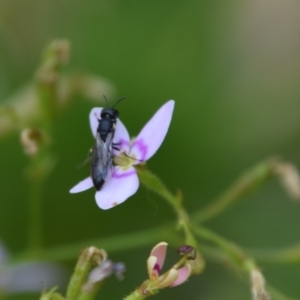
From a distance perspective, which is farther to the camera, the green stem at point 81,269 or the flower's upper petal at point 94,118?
the flower's upper petal at point 94,118

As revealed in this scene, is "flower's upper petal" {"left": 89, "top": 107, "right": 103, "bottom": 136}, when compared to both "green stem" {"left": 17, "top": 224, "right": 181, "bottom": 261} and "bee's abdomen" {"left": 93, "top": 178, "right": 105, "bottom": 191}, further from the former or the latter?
"green stem" {"left": 17, "top": 224, "right": 181, "bottom": 261}

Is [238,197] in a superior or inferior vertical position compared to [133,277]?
superior

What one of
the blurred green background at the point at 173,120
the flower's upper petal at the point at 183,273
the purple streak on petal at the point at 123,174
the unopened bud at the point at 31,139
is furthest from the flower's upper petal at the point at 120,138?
the blurred green background at the point at 173,120

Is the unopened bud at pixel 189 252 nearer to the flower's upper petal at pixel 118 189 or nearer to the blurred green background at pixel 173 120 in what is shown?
the flower's upper petal at pixel 118 189

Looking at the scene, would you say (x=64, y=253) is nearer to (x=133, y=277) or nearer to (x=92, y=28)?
(x=133, y=277)

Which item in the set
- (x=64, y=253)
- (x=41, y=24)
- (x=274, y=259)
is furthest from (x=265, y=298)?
(x=41, y=24)

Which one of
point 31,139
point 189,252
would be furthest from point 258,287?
point 31,139

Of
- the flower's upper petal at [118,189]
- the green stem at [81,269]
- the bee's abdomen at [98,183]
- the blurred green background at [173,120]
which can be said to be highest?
the flower's upper petal at [118,189]

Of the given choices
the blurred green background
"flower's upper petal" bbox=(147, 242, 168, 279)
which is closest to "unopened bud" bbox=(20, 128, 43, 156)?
"flower's upper petal" bbox=(147, 242, 168, 279)
